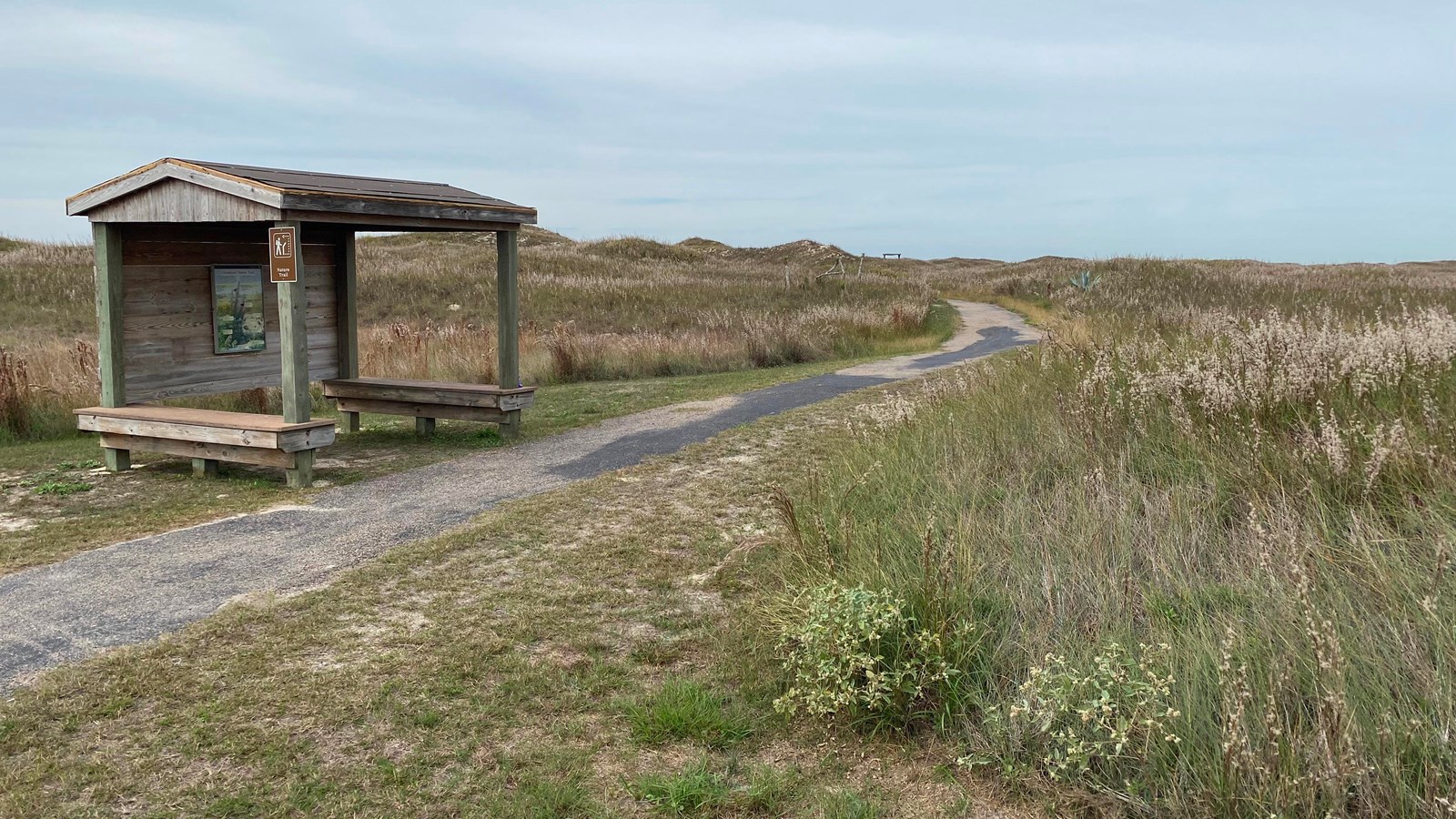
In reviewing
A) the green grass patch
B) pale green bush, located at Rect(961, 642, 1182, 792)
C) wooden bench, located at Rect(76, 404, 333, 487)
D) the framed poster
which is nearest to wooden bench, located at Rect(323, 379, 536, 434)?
the framed poster

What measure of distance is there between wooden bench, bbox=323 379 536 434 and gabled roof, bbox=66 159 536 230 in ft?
5.46

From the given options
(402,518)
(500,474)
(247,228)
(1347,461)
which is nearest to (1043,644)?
(1347,461)

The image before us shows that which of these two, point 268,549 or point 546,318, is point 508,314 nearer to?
point 268,549

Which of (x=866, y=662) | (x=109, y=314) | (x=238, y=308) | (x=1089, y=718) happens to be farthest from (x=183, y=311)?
(x=1089, y=718)

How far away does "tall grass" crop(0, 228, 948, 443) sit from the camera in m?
12.9

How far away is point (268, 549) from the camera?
640cm

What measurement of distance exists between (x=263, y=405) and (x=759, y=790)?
422 inches

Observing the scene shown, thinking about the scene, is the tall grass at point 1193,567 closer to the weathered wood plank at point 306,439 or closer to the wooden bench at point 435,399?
the weathered wood plank at point 306,439

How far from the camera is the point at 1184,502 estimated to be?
500 cm

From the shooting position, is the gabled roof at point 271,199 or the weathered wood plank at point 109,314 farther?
the weathered wood plank at point 109,314

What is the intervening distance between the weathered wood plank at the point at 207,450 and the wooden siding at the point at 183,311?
2.72ft

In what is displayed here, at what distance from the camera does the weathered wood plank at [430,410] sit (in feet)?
35.0

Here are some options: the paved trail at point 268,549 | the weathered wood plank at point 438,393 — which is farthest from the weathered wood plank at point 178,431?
the weathered wood plank at point 438,393

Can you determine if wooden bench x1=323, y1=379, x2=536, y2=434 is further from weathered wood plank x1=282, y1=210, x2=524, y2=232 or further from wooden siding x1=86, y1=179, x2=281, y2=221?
wooden siding x1=86, y1=179, x2=281, y2=221
